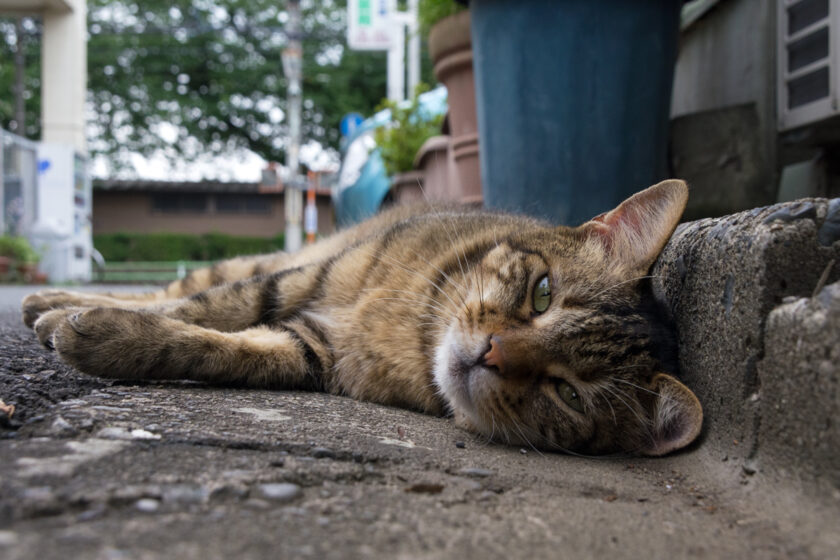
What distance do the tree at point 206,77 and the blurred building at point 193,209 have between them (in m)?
2.13

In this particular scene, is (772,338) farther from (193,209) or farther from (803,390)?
(193,209)

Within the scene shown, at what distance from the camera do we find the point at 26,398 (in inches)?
53.0

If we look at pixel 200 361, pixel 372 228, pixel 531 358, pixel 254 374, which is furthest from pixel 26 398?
pixel 372 228

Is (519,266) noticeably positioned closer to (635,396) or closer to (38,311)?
(635,396)

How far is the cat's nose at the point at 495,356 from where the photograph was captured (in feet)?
5.18

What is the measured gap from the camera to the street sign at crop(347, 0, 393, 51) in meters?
8.88

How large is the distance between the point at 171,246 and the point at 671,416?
17753 millimetres

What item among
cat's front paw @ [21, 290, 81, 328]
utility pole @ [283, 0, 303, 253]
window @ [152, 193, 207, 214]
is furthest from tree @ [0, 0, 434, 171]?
cat's front paw @ [21, 290, 81, 328]

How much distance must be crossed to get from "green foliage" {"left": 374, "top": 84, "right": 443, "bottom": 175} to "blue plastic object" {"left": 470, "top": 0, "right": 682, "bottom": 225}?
2469mm

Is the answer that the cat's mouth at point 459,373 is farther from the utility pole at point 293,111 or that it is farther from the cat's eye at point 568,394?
the utility pole at point 293,111

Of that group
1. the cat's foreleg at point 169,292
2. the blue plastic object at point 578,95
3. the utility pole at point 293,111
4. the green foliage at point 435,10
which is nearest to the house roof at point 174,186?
the utility pole at point 293,111

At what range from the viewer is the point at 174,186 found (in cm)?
1880

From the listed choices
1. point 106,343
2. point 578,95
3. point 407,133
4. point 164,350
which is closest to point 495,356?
point 164,350

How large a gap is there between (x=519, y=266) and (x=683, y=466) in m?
0.68
